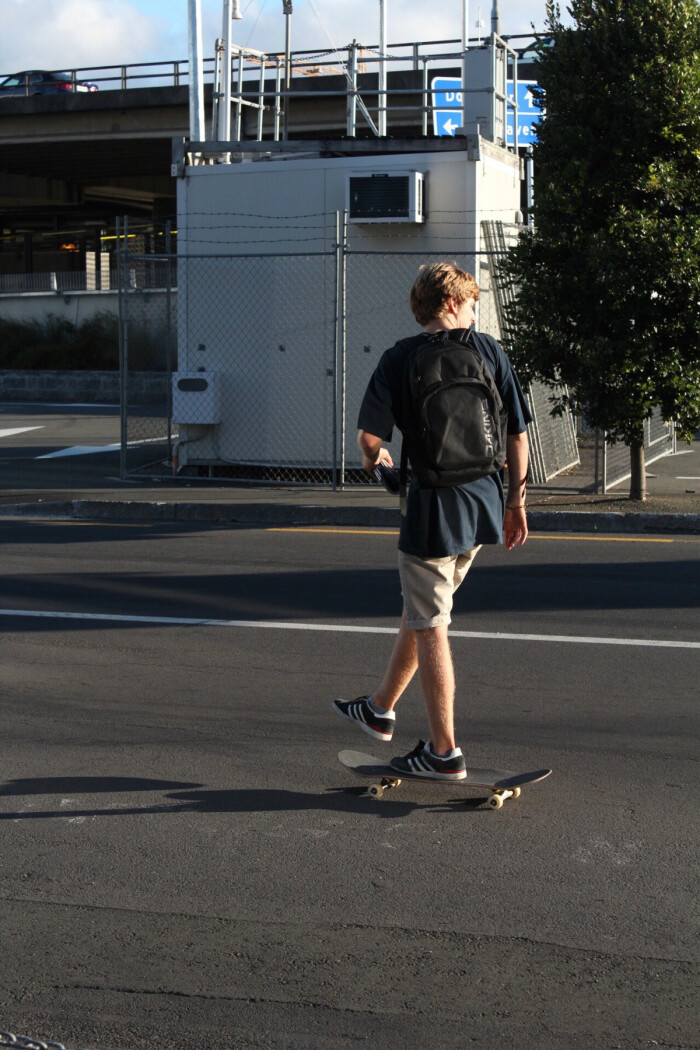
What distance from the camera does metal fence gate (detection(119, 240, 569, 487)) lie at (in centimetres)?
1338

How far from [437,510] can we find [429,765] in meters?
0.98

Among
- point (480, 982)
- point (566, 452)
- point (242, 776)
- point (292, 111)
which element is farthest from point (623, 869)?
point (292, 111)

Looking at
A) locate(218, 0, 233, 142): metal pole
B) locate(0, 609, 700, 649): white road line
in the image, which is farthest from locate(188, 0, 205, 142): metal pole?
locate(0, 609, 700, 649): white road line

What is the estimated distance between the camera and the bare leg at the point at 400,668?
15.5 feet

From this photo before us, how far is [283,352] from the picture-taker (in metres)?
13.7

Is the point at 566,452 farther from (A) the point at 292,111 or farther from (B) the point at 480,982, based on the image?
(A) the point at 292,111

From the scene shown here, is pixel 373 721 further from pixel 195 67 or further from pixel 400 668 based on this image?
pixel 195 67

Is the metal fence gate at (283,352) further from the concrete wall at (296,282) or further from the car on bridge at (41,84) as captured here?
the car on bridge at (41,84)

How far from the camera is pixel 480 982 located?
129 inches

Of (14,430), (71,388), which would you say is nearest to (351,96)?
(14,430)

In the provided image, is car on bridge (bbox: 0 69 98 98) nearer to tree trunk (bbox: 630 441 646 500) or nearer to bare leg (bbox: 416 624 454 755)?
tree trunk (bbox: 630 441 646 500)

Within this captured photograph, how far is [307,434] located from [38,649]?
23.4ft

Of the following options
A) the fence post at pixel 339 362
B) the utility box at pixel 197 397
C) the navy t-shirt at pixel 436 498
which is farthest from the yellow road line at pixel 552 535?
the navy t-shirt at pixel 436 498

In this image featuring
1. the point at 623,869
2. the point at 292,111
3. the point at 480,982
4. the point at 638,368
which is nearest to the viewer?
the point at 480,982
